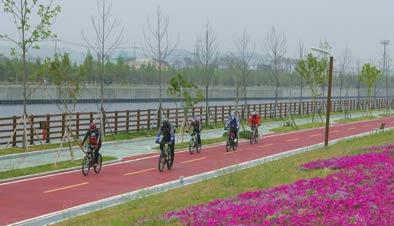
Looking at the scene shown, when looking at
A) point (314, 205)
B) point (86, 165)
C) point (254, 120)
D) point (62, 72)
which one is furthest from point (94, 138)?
point (254, 120)

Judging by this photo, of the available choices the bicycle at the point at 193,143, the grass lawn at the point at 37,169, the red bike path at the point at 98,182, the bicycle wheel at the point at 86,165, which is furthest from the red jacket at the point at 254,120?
the bicycle wheel at the point at 86,165

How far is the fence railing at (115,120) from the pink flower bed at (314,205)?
14.3 metres

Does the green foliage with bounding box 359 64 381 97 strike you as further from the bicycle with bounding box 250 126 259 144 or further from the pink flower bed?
the pink flower bed

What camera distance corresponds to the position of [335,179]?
10.9 meters

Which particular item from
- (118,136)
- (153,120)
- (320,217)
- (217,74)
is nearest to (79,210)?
(320,217)

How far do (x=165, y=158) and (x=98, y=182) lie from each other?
3.20 m

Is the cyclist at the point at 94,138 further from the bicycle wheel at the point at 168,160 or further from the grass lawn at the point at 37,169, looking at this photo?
the bicycle wheel at the point at 168,160

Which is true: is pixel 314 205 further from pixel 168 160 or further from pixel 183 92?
pixel 183 92

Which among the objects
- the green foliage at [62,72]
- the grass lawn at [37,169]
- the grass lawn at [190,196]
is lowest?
the grass lawn at [37,169]

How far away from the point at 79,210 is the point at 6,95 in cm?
5124

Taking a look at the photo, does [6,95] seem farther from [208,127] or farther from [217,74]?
[217,74]

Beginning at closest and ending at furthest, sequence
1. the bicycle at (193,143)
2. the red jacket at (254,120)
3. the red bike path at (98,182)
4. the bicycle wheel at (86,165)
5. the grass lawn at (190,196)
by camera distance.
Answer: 1. the grass lawn at (190,196)
2. the red bike path at (98,182)
3. the bicycle wheel at (86,165)
4. the bicycle at (193,143)
5. the red jacket at (254,120)

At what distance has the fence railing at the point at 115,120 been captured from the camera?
1017 inches

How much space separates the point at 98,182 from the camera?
16594mm
